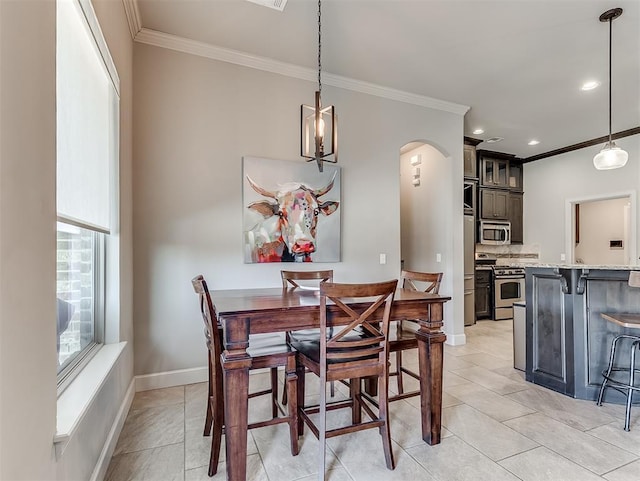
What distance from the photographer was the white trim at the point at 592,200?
511 cm

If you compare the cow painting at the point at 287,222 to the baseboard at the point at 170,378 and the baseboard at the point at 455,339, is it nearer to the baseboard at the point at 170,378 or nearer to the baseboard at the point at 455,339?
the baseboard at the point at 170,378

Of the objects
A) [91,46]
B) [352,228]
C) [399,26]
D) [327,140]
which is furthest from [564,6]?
[91,46]

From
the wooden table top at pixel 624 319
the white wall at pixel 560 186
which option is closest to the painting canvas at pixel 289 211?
the wooden table top at pixel 624 319

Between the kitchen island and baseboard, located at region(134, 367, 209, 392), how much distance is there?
3065 millimetres

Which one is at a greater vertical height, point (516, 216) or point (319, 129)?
point (319, 129)

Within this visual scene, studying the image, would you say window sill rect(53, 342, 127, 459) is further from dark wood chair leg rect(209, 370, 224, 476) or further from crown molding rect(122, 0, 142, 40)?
crown molding rect(122, 0, 142, 40)

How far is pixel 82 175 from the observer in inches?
66.6

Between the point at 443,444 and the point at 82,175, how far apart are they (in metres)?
2.54

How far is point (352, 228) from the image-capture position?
3748 mm

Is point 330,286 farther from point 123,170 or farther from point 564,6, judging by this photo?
point 564,6

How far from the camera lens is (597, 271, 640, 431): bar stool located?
2.35 metres

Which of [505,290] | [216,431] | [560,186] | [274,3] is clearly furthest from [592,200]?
[216,431]

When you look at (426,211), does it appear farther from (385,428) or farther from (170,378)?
(170,378)

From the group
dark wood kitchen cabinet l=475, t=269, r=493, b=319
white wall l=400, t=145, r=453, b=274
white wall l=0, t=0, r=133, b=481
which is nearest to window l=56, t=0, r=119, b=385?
white wall l=0, t=0, r=133, b=481
